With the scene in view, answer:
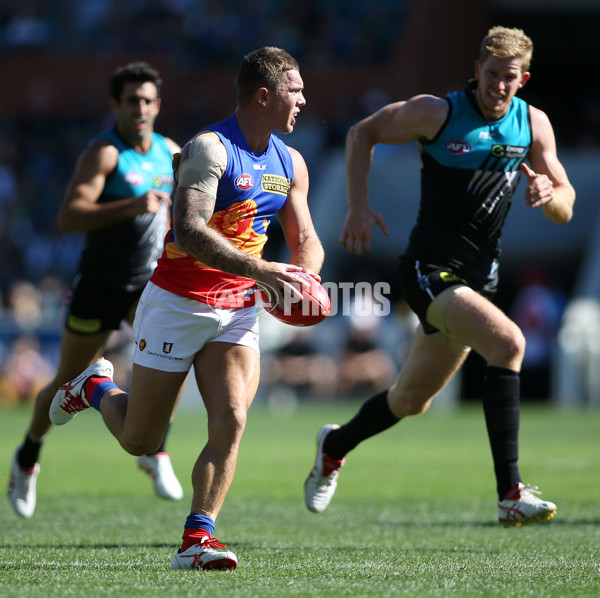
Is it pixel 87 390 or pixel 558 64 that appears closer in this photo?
pixel 87 390

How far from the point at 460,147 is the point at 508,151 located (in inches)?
10.9

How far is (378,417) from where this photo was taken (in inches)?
267

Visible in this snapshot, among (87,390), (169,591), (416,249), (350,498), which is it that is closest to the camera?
(169,591)

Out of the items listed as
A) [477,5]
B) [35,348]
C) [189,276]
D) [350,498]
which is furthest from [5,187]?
[189,276]

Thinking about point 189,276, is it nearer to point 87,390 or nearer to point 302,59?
point 87,390

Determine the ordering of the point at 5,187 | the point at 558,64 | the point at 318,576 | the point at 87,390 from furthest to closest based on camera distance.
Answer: the point at 558,64, the point at 5,187, the point at 87,390, the point at 318,576

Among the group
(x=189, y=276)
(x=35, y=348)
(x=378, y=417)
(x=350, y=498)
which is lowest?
(x=35, y=348)

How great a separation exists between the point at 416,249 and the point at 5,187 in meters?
22.1

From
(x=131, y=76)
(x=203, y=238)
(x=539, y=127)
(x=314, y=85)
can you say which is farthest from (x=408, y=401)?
(x=314, y=85)

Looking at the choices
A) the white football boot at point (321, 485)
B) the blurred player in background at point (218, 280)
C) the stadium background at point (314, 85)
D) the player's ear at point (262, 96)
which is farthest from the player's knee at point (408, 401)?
the stadium background at point (314, 85)

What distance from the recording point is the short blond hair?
6.00 metres

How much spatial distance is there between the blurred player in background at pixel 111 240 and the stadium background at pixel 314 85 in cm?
1542

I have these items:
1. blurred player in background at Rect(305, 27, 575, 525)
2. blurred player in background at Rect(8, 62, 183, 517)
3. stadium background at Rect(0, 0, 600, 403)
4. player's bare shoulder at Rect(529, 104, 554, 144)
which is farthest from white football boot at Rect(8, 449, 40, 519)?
stadium background at Rect(0, 0, 600, 403)

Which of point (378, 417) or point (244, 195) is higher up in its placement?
point (244, 195)
